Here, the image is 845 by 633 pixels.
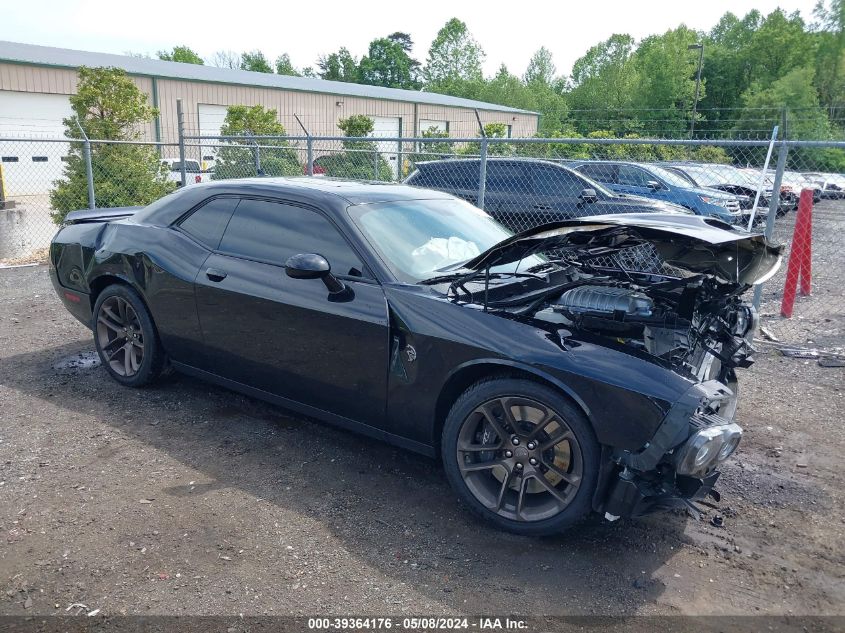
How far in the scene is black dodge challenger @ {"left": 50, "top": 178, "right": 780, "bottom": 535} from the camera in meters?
2.96

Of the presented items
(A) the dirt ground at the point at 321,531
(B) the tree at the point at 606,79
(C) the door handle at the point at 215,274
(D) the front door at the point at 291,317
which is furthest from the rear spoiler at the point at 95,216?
(B) the tree at the point at 606,79

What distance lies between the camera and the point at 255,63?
85562 millimetres

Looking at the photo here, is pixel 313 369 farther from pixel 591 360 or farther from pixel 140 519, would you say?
pixel 591 360

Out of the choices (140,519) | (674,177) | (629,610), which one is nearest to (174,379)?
(140,519)

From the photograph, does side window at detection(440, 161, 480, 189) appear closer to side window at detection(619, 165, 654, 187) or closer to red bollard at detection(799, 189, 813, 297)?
side window at detection(619, 165, 654, 187)

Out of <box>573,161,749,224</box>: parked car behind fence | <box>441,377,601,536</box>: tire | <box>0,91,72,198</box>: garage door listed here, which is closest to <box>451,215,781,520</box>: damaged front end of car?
<box>441,377,601,536</box>: tire

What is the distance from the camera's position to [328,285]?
3730mm

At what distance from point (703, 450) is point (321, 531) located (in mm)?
1791

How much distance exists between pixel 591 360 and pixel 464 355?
629 mm

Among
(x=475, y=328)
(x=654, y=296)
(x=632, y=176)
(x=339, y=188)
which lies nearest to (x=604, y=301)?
(x=654, y=296)

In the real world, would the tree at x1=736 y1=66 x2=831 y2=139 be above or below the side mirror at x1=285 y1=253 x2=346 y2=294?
above

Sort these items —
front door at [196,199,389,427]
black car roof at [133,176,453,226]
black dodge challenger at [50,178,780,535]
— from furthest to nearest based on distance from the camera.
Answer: black car roof at [133,176,453,226] → front door at [196,199,389,427] → black dodge challenger at [50,178,780,535]

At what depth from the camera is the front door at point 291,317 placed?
368cm

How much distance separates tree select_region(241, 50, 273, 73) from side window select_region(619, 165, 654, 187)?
252 feet
